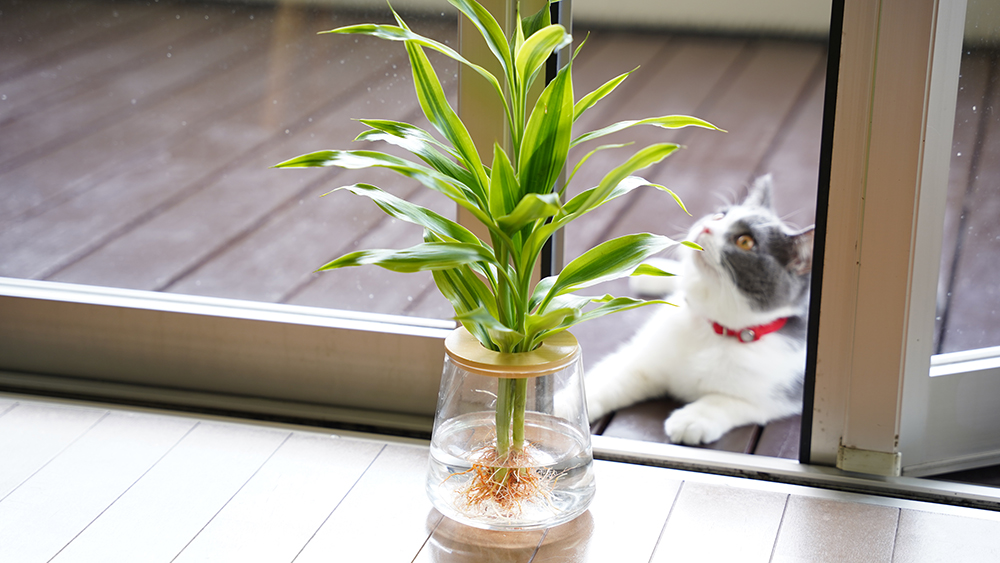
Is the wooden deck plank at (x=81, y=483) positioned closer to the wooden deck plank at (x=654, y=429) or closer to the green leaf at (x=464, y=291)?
the green leaf at (x=464, y=291)

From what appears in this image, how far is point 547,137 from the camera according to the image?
1008mm

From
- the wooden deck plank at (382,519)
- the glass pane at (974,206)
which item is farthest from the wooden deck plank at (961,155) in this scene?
the wooden deck plank at (382,519)

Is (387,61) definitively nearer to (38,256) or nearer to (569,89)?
(569,89)

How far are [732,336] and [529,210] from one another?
75cm

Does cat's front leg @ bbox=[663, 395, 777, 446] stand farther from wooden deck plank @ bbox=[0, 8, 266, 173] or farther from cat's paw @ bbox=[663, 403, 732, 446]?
wooden deck plank @ bbox=[0, 8, 266, 173]

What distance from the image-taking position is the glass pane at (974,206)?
1176 mm

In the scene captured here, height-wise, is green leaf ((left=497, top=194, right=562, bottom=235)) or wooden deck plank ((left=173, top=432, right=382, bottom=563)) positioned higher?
green leaf ((left=497, top=194, right=562, bottom=235))

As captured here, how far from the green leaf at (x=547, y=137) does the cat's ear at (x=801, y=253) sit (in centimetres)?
61

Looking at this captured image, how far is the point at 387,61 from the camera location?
1399 mm

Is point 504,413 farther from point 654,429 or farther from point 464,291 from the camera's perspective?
point 654,429

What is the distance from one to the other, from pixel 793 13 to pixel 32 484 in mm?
2743

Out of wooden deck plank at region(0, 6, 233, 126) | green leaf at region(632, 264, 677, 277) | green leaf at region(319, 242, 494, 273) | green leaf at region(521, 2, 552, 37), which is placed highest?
green leaf at region(521, 2, 552, 37)

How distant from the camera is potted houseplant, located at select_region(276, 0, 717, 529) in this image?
3.21ft

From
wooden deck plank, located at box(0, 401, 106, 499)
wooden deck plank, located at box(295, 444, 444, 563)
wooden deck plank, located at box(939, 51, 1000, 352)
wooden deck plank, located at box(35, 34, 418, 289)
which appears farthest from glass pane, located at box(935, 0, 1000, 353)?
wooden deck plank, located at box(0, 401, 106, 499)
